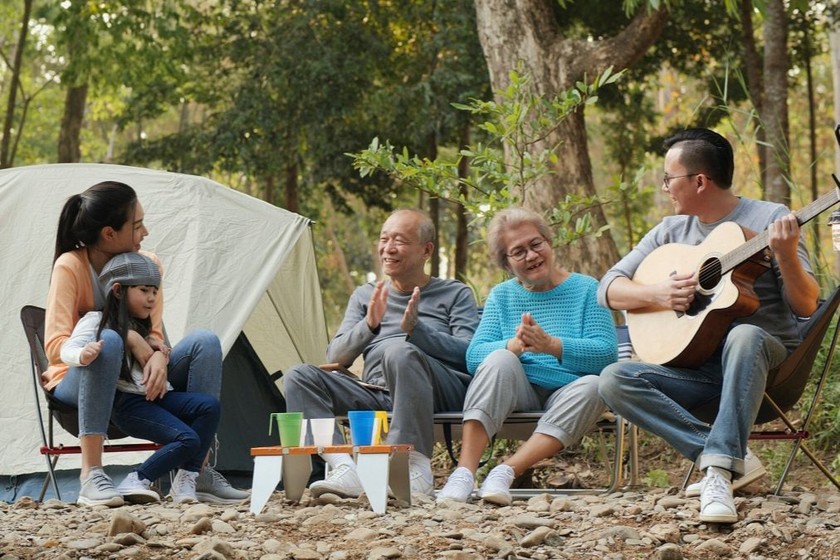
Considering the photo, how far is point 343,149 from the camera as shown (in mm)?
12727

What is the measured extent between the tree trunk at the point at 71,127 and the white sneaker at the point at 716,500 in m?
11.0

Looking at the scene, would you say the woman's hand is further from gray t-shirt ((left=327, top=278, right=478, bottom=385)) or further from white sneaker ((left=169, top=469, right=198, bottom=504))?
white sneaker ((left=169, top=469, right=198, bottom=504))

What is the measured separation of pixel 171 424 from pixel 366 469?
909 mm

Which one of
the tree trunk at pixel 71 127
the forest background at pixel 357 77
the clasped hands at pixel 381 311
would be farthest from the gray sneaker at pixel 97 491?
the tree trunk at pixel 71 127

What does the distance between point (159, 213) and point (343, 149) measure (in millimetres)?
7341

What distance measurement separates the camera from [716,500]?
11.0ft

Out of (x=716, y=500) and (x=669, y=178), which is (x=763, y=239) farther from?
Answer: (x=716, y=500)

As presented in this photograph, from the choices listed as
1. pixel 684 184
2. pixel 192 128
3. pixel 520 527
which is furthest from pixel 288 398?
pixel 192 128

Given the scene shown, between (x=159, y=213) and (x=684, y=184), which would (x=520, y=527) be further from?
(x=159, y=213)

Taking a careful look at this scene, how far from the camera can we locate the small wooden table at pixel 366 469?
3.70 meters

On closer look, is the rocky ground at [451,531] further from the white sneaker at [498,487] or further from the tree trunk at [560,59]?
the tree trunk at [560,59]

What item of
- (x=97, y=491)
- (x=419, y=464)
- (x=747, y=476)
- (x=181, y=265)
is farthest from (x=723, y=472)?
(x=181, y=265)

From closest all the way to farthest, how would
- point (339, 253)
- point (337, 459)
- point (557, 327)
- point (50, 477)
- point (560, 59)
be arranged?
point (337, 459), point (557, 327), point (50, 477), point (560, 59), point (339, 253)

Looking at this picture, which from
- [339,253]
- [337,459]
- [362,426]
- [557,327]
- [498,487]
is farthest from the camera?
[339,253]
